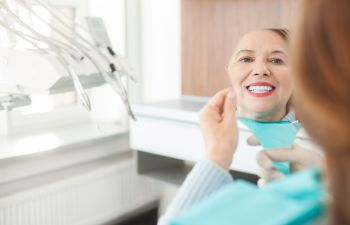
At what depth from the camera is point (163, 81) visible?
2561 millimetres

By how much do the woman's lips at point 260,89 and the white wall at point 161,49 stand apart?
1512 mm

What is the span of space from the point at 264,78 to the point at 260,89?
0.08ft

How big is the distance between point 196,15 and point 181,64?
0.27 metres

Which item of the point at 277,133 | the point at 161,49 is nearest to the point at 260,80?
the point at 277,133

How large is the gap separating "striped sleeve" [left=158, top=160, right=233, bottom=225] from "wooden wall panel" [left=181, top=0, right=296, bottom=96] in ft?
4.41

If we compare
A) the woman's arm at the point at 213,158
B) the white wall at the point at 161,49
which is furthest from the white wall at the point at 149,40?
the woman's arm at the point at 213,158

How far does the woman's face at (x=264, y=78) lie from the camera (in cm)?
94

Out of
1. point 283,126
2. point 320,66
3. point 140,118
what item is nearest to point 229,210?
point 320,66

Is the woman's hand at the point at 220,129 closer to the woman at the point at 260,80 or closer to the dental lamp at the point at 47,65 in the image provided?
the woman at the point at 260,80

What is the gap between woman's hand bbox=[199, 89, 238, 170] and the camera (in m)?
0.73

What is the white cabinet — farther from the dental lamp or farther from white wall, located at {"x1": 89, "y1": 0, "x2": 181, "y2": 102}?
the dental lamp

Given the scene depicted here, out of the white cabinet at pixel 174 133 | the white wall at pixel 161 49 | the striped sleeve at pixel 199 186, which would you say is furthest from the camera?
the white wall at pixel 161 49

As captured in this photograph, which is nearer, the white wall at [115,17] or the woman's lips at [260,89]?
the woman's lips at [260,89]

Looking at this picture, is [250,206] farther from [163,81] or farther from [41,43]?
[163,81]
